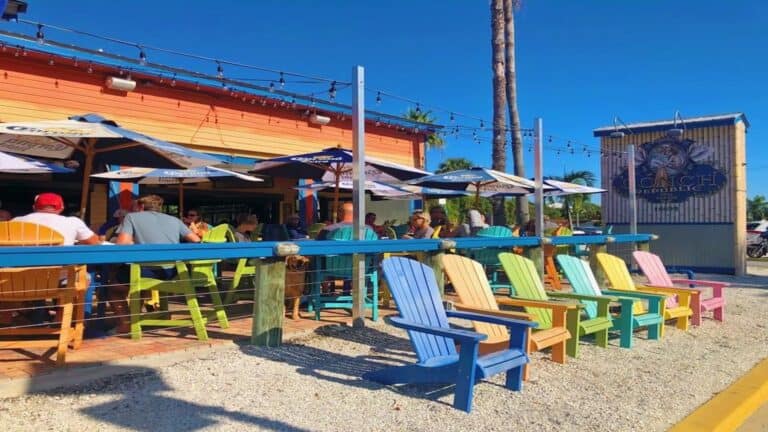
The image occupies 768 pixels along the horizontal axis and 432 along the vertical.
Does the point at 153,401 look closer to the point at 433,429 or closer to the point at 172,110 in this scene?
the point at 433,429

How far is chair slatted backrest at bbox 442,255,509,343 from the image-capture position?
4801 millimetres

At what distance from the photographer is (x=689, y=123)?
13.7m

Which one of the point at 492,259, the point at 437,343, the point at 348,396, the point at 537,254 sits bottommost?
the point at 348,396

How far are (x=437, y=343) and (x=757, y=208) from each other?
67.0 metres

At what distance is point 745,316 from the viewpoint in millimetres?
7824

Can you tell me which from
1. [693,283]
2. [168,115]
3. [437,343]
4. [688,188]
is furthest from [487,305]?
[688,188]

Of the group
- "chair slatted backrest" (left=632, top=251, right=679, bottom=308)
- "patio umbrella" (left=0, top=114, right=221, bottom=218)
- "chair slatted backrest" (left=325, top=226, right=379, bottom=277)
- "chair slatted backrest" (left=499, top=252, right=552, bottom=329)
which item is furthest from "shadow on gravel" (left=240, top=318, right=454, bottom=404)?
"chair slatted backrest" (left=632, top=251, right=679, bottom=308)

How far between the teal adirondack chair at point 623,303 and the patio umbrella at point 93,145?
406 cm

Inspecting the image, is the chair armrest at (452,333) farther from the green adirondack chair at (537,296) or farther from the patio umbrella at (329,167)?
the patio umbrella at (329,167)

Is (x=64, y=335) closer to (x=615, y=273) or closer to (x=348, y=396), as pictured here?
(x=348, y=396)

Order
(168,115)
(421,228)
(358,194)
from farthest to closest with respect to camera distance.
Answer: (168,115) < (421,228) < (358,194)

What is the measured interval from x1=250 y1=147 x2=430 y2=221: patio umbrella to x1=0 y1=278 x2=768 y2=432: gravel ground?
277cm

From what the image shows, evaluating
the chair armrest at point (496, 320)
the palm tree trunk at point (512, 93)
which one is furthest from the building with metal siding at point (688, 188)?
the chair armrest at point (496, 320)

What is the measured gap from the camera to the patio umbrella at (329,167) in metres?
7.61
